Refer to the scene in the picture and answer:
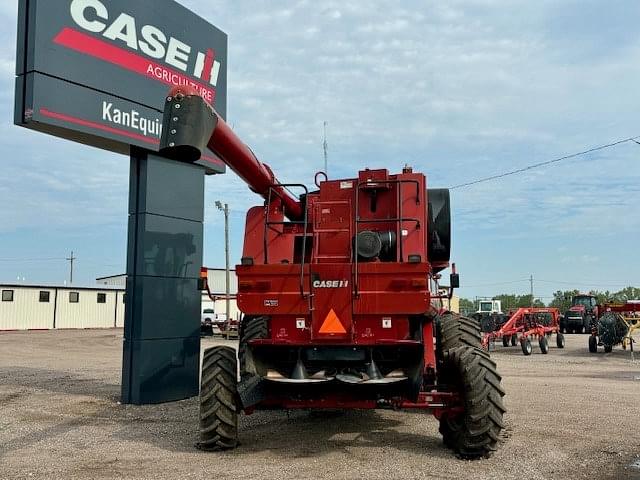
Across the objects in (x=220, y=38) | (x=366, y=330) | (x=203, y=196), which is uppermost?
(x=220, y=38)

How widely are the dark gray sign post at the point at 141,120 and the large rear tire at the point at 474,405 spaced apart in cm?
558

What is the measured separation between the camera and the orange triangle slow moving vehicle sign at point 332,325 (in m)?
7.08

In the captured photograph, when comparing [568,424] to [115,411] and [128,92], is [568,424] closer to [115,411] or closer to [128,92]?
[115,411]

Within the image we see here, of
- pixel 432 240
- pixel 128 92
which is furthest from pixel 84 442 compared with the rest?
pixel 128 92

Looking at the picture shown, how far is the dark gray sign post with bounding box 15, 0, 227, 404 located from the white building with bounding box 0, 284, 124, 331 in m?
36.4

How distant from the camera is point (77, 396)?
11695mm

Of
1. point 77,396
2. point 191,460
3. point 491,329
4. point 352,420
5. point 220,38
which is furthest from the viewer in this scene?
point 491,329

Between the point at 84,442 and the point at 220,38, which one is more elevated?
the point at 220,38

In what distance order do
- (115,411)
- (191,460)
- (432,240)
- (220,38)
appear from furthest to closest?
1. (220,38)
2. (115,411)
3. (432,240)
4. (191,460)

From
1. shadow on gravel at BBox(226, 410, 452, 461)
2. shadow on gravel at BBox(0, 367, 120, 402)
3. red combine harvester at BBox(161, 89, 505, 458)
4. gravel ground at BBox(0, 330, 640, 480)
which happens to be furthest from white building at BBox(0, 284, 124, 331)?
red combine harvester at BBox(161, 89, 505, 458)

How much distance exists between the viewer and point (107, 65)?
34.0 feet

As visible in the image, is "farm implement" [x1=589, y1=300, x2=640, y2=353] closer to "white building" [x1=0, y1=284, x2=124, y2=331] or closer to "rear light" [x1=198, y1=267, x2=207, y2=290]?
"rear light" [x1=198, y1=267, x2=207, y2=290]

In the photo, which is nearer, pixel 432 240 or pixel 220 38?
pixel 432 240

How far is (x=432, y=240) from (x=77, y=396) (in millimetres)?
7448
